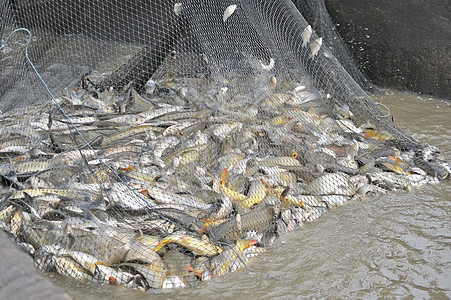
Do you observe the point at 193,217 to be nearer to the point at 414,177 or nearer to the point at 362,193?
the point at 362,193

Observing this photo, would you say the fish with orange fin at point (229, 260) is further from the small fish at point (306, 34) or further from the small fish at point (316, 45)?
the small fish at point (306, 34)

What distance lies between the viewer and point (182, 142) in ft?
14.4

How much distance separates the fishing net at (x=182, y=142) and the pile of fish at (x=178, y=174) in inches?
0.5

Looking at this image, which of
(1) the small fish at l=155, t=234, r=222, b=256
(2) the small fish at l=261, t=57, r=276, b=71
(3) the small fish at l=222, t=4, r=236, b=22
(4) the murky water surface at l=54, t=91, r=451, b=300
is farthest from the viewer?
(2) the small fish at l=261, t=57, r=276, b=71

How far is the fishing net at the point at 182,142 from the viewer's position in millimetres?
3096

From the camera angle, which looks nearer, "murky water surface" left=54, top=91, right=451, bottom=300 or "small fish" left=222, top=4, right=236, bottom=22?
"murky water surface" left=54, top=91, right=451, bottom=300

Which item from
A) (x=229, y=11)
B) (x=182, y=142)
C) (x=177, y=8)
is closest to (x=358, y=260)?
(x=182, y=142)

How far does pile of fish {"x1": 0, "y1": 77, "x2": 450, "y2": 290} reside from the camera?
3016 mm

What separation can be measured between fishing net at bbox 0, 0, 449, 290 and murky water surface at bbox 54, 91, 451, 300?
11 centimetres

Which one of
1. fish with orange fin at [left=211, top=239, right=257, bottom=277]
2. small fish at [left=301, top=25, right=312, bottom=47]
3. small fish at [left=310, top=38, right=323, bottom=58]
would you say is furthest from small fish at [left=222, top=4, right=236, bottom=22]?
fish with orange fin at [left=211, top=239, right=257, bottom=277]

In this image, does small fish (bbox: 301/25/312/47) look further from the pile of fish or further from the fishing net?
the pile of fish

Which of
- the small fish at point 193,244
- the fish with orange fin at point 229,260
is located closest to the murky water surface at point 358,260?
the fish with orange fin at point 229,260

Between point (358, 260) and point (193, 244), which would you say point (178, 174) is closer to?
point (193, 244)

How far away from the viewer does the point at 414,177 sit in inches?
167
